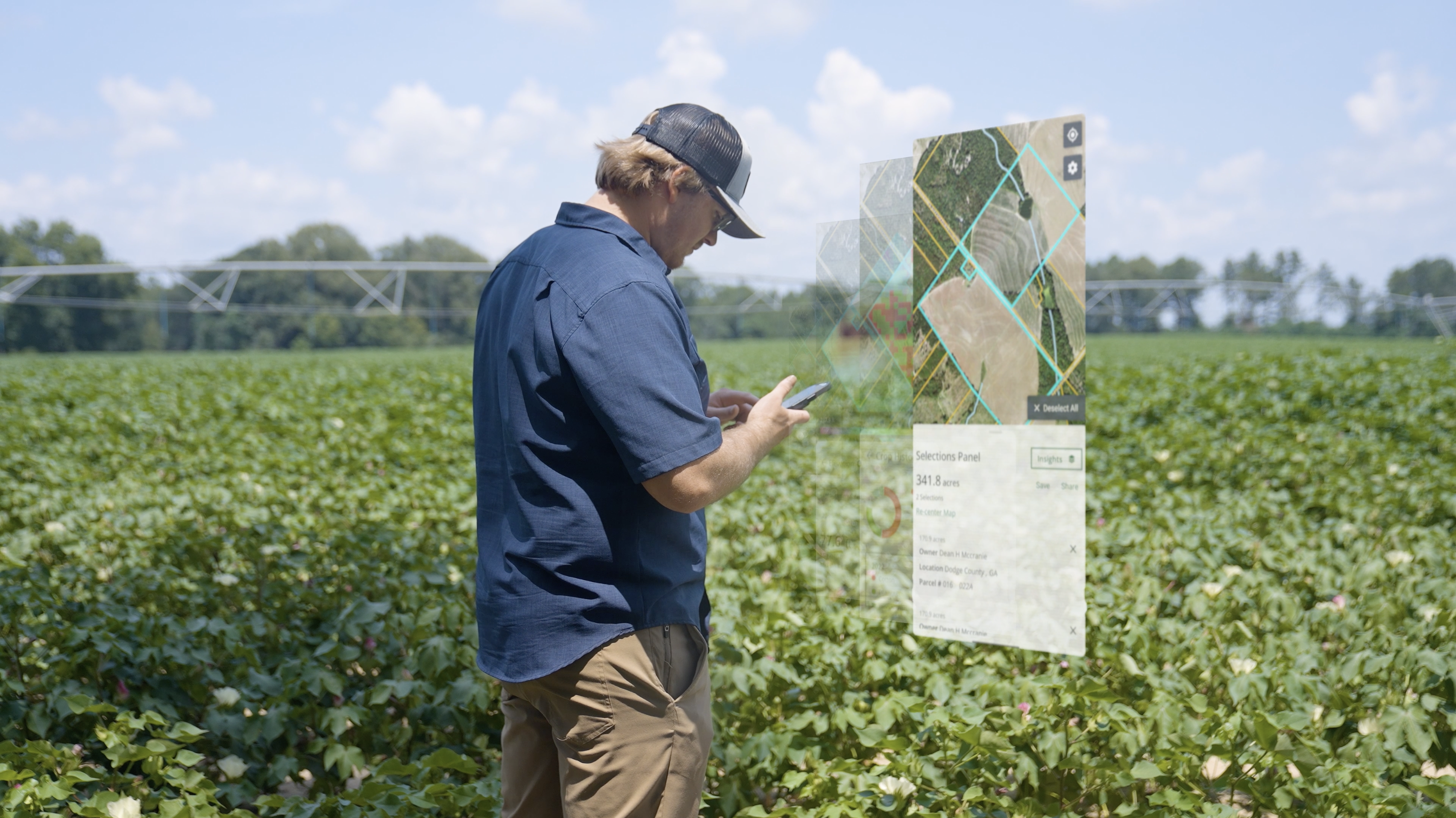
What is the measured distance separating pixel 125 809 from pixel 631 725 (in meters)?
1.41

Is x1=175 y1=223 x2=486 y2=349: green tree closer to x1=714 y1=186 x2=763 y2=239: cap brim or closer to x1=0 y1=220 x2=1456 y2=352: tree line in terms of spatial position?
x1=0 y1=220 x2=1456 y2=352: tree line

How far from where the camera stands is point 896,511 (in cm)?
267

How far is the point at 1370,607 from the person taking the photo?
3244 mm

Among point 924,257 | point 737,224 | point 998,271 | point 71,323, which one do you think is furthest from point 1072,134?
point 71,323

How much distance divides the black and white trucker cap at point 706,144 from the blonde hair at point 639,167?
0.5 inches

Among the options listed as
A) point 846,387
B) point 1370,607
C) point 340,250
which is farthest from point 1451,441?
point 340,250

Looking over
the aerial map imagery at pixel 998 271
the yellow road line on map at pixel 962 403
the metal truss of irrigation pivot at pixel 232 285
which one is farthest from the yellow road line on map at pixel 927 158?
the metal truss of irrigation pivot at pixel 232 285

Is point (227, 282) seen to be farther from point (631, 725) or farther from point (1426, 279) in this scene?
point (1426, 279)

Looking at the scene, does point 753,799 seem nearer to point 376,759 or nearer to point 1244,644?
point 376,759

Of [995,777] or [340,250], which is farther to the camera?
[340,250]

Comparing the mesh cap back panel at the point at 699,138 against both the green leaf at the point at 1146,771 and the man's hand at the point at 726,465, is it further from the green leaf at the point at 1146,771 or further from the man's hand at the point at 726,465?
the green leaf at the point at 1146,771

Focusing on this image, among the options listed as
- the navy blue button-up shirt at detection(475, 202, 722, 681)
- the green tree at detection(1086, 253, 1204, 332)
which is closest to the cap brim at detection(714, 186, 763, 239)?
the navy blue button-up shirt at detection(475, 202, 722, 681)

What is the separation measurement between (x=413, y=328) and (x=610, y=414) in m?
41.0

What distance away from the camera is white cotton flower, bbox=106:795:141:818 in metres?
2.16
